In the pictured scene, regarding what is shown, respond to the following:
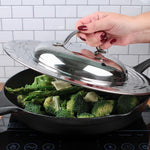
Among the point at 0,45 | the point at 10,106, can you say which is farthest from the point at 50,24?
the point at 10,106

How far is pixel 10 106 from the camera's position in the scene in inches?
31.6

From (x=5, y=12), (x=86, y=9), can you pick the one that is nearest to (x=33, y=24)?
(x=5, y=12)

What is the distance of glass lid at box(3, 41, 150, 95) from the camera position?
814 millimetres

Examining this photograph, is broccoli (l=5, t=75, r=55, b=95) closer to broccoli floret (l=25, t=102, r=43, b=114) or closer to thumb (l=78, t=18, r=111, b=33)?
broccoli floret (l=25, t=102, r=43, b=114)

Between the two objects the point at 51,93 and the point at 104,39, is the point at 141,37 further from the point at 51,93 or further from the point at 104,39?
the point at 51,93

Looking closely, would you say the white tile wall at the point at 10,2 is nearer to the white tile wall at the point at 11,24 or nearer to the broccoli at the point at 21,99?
the white tile wall at the point at 11,24

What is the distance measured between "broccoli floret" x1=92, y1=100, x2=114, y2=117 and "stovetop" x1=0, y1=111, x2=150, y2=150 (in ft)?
0.25

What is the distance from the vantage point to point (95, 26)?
3.35 ft

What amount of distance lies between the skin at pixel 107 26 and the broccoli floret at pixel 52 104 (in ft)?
0.96

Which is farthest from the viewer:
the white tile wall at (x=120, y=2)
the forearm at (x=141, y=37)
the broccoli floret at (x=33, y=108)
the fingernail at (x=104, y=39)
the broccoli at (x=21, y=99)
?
the white tile wall at (x=120, y=2)

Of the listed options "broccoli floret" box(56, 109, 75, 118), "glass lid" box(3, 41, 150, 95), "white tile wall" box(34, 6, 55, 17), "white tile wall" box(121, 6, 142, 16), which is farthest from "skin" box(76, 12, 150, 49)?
"white tile wall" box(34, 6, 55, 17)

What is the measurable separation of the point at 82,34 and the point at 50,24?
81cm

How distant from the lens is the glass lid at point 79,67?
814 mm

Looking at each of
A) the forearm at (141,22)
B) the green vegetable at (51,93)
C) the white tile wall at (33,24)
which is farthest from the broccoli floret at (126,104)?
the white tile wall at (33,24)
